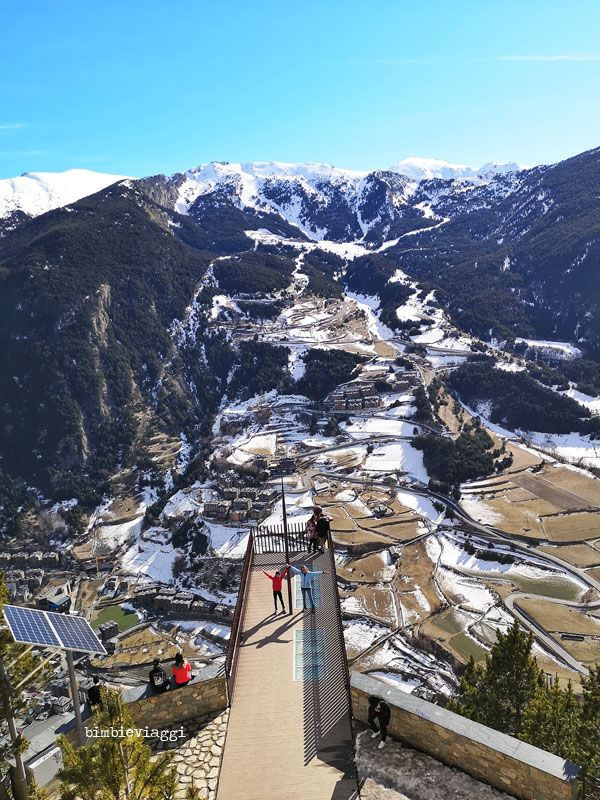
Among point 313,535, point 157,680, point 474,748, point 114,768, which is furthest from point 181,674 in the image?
point 474,748

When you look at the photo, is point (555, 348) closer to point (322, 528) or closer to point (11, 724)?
point (322, 528)

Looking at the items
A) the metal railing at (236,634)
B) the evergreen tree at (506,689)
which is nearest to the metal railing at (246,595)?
the metal railing at (236,634)

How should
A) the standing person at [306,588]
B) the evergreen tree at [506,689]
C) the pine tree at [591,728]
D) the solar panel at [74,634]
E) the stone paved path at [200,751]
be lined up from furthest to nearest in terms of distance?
the evergreen tree at [506,689] < the standing person at [306,588] < the pine tree at [591,728] < the stone paved path at [200,751] < the solar panel at [74,634]

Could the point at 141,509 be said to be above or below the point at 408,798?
below

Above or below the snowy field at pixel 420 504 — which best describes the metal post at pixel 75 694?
above

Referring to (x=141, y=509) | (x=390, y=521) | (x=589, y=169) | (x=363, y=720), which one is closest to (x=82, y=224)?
(x=141, y=509)

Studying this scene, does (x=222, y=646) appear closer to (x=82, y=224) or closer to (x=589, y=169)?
(x=82, y=224)

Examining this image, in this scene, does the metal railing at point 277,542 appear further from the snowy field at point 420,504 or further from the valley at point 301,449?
the snowy field at point 420,504
